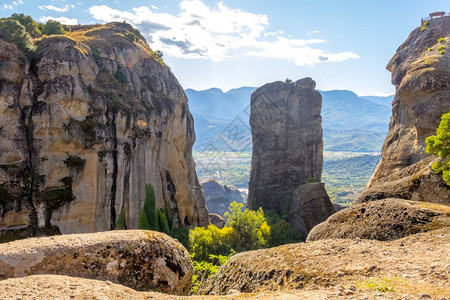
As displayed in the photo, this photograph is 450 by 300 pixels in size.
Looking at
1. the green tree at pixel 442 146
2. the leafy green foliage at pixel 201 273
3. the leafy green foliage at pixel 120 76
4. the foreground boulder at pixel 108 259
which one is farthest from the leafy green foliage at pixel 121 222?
the green tree at pixel 442 146

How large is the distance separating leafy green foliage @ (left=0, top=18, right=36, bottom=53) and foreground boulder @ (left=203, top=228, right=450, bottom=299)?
34.7 m

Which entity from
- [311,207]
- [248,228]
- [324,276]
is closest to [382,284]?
[324,276]

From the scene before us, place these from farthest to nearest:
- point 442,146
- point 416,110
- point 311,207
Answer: point 311,207, point 416,110, point 442,146

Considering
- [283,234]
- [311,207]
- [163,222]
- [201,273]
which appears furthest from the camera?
[283,234]

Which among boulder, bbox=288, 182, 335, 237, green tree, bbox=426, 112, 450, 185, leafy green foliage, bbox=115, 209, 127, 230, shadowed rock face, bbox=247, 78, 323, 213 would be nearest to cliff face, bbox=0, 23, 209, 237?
leafy green foliage, bbox=115, 209, 127, 230

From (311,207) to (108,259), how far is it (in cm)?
4652

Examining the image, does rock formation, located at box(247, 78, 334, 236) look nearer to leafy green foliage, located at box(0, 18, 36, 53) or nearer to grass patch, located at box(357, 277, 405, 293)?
leafy green foliage, located at box(0, 18, 36, 53)

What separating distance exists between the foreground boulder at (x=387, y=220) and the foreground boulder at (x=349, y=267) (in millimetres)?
966

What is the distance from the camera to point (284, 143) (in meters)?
72.7

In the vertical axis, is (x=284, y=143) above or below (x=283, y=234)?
above

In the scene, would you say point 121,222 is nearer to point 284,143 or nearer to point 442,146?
point 442,146

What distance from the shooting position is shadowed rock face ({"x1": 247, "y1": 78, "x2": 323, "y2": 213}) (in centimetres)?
7125

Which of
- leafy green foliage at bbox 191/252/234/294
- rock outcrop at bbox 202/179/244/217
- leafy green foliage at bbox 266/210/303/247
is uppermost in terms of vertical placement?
leafy green foliage at bbox 191/252/234/294

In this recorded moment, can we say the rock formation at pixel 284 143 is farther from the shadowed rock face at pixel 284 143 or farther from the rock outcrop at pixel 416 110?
the rock outcrop at pixel 416 110
